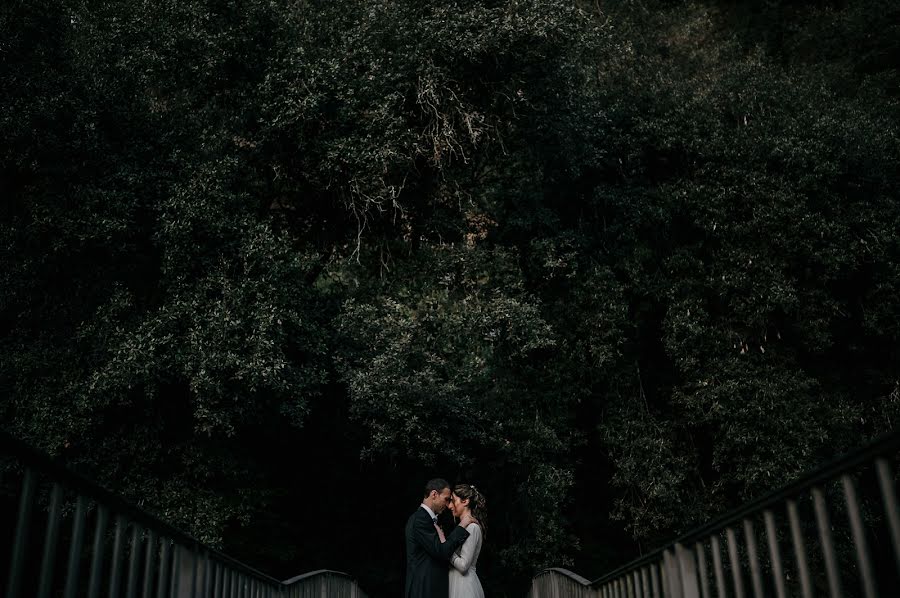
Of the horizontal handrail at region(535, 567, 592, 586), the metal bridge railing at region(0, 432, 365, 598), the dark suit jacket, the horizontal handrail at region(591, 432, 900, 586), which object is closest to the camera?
the horizontal handrail at region(591, 432, 900, 586)

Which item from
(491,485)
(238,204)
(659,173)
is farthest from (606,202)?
(238,204)

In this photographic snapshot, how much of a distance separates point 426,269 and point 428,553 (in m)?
8.08

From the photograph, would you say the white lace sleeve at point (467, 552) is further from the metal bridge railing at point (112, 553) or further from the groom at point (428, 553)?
the metal bridge railing at point (112, 553)

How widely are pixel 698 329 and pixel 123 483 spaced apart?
32.8 ft

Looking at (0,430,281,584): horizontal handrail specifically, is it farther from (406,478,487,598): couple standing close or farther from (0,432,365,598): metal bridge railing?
(406,478,487,598): couple standing close

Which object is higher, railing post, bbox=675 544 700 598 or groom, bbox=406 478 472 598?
groom, bbox=406 478 472 598

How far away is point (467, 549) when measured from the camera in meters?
6.54

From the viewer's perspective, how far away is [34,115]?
10562mm

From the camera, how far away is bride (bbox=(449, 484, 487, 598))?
6.53m

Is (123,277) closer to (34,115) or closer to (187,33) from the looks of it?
(34,115)

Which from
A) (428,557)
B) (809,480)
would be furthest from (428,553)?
(809,480)

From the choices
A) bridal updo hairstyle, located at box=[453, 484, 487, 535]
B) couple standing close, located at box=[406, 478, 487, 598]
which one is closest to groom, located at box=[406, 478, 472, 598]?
couple standing close, located at box=[406, 478, 487, 598]

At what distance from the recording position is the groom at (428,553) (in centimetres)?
623

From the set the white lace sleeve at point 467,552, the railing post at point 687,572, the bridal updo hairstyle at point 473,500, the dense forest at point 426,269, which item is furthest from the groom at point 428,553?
the dense forest at point 426,269
